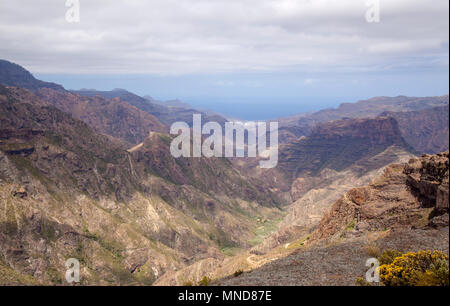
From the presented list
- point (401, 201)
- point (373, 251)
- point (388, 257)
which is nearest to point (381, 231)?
point (401, 201)

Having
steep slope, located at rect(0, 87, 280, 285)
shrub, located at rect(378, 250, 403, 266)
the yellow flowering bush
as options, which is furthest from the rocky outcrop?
steep slope, located at rect(0, 87, 280, 285)

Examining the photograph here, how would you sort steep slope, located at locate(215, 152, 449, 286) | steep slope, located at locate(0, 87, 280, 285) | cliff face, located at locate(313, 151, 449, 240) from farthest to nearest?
steep slope, located at locate(0, 87, 280, 285) < cliff face, located at locate(313, 151, 449, 240) < steep slope, located at locate(215, 152, 449, 286)

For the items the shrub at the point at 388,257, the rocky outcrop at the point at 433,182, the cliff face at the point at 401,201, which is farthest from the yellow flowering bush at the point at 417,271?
the cliff face at the point at 401,201

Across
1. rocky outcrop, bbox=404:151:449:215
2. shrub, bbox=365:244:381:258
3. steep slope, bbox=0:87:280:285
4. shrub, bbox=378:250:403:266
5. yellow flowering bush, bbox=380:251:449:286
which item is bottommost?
steep slope, bbox=0:87:280:285

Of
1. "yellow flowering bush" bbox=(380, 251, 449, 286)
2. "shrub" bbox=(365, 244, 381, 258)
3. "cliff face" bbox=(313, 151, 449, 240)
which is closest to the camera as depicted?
"yellow flowering bush" bbox=(380, 251, 449, 286)

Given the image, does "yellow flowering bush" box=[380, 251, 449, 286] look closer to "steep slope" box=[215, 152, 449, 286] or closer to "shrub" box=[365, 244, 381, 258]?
"steep slope" box=[215, 152, 449, 286]

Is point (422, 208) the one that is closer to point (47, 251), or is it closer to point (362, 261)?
point (362, 261)

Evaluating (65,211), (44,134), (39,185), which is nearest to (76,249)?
(65,211)
